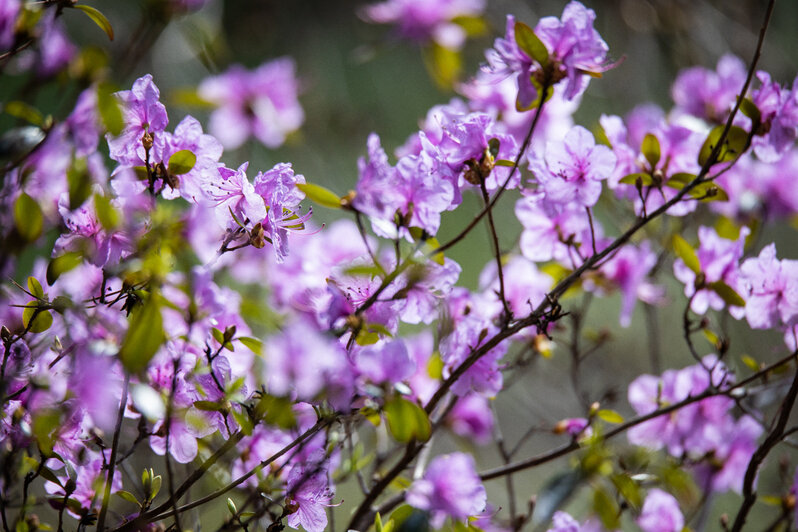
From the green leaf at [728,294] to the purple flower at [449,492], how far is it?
41 centimetres

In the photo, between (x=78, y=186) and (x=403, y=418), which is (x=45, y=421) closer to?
(x=78, y=186)

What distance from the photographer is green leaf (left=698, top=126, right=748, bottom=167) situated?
84 centimetres

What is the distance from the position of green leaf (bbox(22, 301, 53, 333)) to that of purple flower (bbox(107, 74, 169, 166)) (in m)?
0.18

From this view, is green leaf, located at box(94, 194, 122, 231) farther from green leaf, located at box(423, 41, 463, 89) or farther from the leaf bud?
green leaf, located at box(423, 41, 463, 89)

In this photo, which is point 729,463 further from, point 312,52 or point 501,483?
point 312,52

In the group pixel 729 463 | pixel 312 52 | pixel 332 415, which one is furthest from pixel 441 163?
pixel 312 52

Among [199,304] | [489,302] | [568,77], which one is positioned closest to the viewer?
[199,304]

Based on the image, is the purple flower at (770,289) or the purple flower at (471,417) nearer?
the purple flower at (770,289)

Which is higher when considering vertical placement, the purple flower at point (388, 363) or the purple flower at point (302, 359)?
the purple flower at point (388, 363)

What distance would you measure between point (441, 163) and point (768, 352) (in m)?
1.38

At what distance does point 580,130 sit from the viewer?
84 centimetres

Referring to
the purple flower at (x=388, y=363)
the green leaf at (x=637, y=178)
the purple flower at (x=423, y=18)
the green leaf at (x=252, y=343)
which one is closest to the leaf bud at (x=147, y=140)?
the green leaf at (x=252, y=343)

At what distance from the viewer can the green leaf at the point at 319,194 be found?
74 centimetres

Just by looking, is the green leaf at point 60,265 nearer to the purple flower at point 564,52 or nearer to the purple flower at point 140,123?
the purple flower at point 140,123
